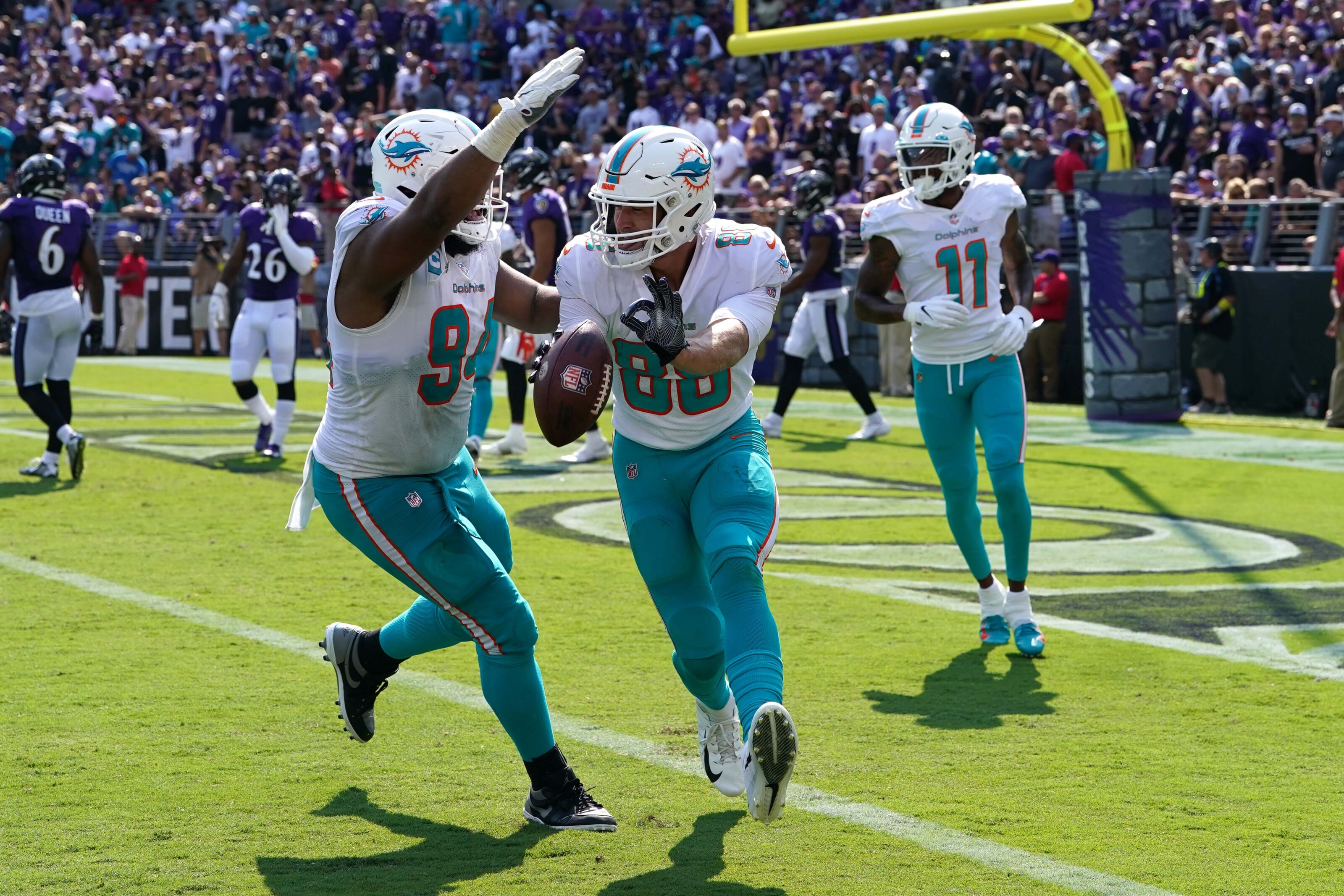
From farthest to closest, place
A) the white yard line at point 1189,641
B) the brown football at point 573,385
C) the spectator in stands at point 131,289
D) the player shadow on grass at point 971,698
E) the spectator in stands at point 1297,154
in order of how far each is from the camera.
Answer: the spectator in stands at point 131,289 < the spectator in stands at point 1297,154 < the white yard line at point 1189,641 < the player shadow on grass at point 971,698 < the brown football at point 573,385

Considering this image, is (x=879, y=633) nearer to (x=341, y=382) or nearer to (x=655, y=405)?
(x=655, y=405)

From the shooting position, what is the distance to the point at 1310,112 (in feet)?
51.0

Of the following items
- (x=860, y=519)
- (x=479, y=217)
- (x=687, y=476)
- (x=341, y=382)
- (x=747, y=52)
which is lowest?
(x=860, y=519)

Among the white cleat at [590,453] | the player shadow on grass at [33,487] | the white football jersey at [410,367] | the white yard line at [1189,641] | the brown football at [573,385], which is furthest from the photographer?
the white cleat at [590,453]

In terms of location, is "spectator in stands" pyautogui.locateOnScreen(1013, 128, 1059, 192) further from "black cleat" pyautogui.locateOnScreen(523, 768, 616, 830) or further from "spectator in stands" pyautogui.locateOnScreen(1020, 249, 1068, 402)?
"black cleat" pyautogui.locateOnScreen(523, 768, 616, 830)

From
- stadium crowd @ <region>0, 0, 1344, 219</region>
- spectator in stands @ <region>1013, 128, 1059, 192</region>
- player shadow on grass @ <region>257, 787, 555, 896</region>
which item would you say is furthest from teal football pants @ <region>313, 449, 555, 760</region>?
spectator in stands @ <region>1013, 128, 1059, 192</region>

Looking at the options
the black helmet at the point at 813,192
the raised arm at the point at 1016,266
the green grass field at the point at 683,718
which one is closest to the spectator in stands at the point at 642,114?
the black helmet at the point at 813,192

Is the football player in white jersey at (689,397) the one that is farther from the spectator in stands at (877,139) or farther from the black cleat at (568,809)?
the spectator in stands at (877,139)

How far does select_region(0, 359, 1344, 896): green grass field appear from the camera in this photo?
3703 mm

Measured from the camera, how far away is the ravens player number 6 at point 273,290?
1118 cm

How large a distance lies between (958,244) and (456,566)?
2903mm

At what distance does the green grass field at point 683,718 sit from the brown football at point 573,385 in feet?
3.20

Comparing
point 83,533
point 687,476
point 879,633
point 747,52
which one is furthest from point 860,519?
point 747,52

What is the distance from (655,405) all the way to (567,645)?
78.4 inches
